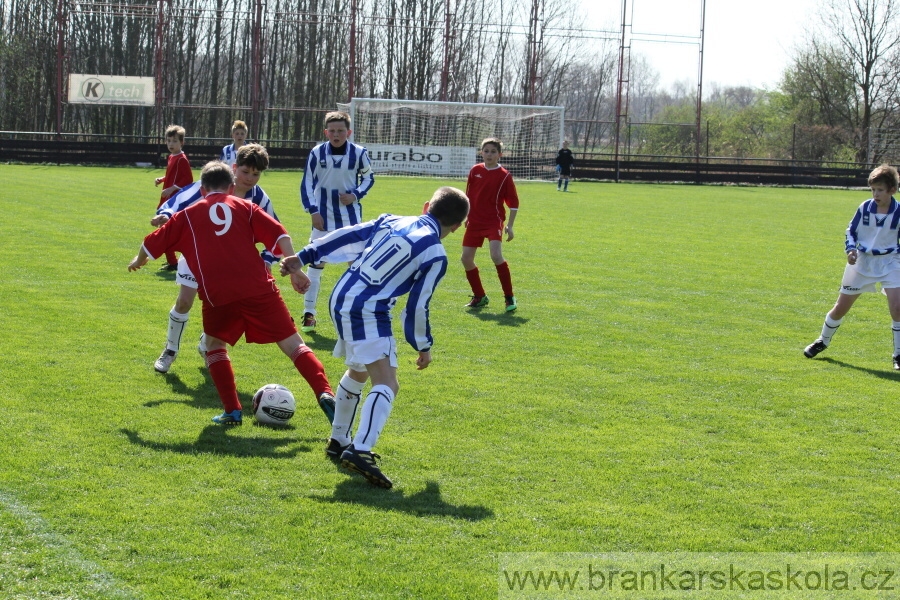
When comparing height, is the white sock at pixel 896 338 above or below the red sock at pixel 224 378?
above

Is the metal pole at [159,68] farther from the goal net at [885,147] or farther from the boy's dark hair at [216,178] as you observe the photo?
the goal net at [885,147]

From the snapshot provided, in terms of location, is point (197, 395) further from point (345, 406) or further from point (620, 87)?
point (620, 87)

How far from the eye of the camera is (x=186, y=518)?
4.13 metres

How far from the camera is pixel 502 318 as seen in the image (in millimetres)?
9578

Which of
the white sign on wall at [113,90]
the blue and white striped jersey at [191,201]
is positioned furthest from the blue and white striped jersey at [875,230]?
the white sign on wall at [113,90]

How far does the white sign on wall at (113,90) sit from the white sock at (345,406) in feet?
109

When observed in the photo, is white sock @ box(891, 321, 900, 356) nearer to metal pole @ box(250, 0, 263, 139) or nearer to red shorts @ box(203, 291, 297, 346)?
red shorts @ box(203, 291, 297, 346)

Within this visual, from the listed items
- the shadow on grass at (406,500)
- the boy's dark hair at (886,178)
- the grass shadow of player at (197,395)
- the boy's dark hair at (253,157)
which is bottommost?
the shadow on grass at (406,500)

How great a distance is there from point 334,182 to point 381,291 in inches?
168

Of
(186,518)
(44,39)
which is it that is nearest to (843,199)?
(186,518)

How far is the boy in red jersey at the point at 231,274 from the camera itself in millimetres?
5523

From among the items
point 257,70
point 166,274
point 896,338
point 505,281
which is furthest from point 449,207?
point 257,70

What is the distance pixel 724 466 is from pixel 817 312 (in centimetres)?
591

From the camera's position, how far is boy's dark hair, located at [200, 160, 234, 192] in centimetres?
571
